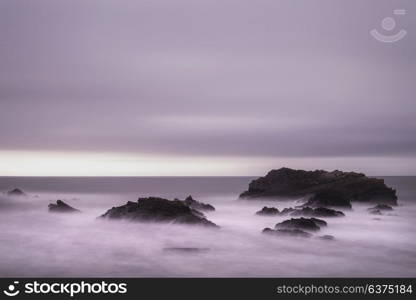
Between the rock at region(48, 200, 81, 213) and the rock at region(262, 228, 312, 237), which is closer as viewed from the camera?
the rock at region(262, 228, 312, 237)

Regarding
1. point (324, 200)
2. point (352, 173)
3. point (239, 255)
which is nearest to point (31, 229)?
point (239, 255)

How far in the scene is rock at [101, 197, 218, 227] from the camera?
52.5ft

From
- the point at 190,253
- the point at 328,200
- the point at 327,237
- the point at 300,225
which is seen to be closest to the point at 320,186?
the point at 328,200

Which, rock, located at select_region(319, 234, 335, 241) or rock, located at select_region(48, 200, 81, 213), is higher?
rock, located at select_region(48, 200, 81, 213)

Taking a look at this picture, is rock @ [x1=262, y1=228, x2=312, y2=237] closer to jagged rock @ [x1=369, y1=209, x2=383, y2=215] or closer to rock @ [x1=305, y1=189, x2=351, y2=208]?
jagged rock @ [x1=369, y1=209, x2=383, y2=215]

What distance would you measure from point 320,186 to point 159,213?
17230 mm

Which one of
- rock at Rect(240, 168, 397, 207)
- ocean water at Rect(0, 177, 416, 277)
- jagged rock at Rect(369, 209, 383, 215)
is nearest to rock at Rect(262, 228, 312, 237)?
ocean water at Rect(0, 177, 416, 277)

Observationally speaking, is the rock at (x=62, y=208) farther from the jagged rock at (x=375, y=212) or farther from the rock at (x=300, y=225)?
the jagged rock at (x=375, y=212)

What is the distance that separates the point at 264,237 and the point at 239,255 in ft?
8.25

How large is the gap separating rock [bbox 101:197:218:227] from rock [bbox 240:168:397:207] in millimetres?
13648

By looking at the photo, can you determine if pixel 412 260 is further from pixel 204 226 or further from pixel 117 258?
pixel 117 258

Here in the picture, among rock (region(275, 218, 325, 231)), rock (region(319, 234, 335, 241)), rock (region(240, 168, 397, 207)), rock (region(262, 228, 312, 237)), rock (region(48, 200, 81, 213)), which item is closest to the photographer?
rock (region(319, 234, 335, 241))

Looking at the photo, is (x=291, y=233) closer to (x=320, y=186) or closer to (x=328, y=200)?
(x=328, y=200)

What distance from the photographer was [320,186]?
30.6m
